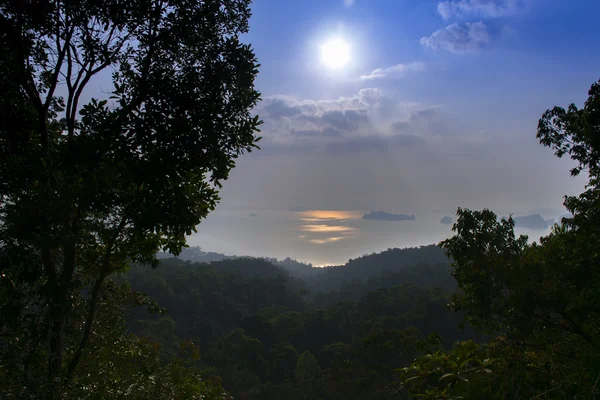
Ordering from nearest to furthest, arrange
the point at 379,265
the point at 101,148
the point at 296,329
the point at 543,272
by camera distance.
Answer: the point at 101,148 < the point at 543,272 < the point at 296,329 < the point at 379,265

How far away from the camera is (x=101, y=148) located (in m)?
3.72

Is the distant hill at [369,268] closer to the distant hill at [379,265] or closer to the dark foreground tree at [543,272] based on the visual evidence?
the distant hill at [379,265]

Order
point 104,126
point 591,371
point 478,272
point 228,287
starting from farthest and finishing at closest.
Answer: point 228,287, point 478,272, point 104,126, point 591,371

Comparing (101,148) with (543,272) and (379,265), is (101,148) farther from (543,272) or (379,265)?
(379,265)

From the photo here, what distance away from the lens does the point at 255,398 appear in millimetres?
26922

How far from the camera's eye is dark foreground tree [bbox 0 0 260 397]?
3.48m

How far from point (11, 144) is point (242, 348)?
1445 inches

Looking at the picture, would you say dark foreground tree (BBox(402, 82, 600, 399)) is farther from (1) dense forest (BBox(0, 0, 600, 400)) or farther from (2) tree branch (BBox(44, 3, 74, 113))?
(2) tree branch (BBox(44, 3, 74, 113))

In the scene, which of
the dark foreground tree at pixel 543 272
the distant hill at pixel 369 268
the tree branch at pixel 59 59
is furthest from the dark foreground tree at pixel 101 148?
the distant hill at pixel 369 268

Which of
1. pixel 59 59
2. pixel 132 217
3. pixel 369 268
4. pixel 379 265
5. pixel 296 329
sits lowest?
pixel 296 329

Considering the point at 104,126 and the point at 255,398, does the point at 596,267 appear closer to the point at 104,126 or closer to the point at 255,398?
the point at 104,126

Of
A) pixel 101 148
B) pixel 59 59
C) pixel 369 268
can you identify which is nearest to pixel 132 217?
pixel 101 148

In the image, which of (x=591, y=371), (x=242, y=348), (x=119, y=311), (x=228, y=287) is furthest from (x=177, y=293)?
(x=591, y=371)

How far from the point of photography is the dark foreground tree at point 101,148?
3479mm
